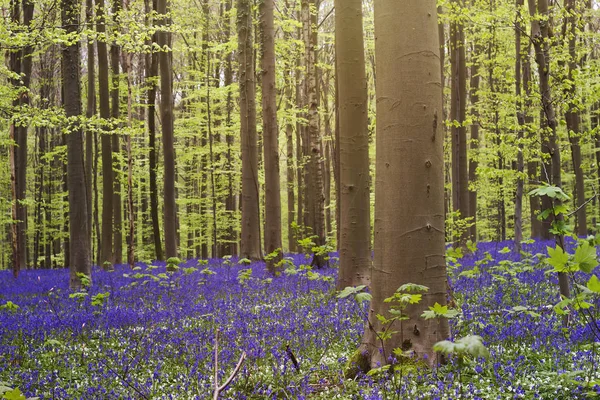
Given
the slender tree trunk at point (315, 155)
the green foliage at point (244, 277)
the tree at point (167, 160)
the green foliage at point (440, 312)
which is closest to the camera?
the green foliage at point (440, 312)

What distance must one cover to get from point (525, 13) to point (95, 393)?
803 cm

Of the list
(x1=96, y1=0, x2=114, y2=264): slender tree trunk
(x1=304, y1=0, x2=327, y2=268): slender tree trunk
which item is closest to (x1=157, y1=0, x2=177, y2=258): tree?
(x1=96, y1=0, x2=114, y2=264): slender tree trunk

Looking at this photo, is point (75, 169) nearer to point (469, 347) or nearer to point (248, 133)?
point (248, 133)

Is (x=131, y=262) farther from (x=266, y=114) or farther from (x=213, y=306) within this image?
(x=213, y=306)

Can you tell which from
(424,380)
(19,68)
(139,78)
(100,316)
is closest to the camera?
(424,380)

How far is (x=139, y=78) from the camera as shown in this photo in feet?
101

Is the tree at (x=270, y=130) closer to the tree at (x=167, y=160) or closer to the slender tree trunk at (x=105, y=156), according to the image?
the tree at (x=167, y=160)

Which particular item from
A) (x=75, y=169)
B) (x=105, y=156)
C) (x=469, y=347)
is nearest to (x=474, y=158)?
(x=105, y=156)

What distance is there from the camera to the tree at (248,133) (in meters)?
14.3

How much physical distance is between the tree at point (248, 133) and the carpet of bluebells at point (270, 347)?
491 centimetres

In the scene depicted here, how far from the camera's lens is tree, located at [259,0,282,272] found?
43.3ft

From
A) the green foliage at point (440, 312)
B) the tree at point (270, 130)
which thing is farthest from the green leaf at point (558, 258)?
the tree at point (270, 130)

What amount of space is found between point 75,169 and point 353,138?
6295mm

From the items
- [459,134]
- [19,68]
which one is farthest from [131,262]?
[459,134]
